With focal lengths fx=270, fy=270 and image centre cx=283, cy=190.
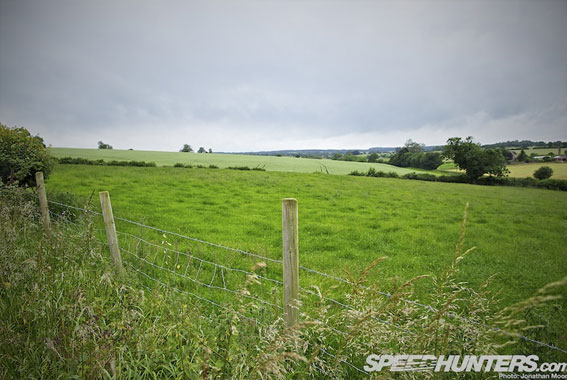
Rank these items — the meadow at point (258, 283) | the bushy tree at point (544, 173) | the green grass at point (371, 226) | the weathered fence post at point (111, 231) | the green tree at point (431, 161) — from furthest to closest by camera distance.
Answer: the green tree at point (431, 161), the bushy tree at point (544, 173), the green grass at point (371, 226), the weathered fence post at point (111, 231), the meadow at point (258, 283)

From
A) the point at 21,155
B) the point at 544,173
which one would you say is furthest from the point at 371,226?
the point at 544,173

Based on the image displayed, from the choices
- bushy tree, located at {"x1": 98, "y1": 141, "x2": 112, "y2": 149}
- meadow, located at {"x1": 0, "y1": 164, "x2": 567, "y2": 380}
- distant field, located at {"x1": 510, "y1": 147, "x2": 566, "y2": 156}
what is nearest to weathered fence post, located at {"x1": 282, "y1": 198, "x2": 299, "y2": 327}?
meadow, located at {"x1": 0, "y1": 164, "x2": 567, "y2": 380}

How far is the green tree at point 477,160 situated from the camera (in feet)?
126

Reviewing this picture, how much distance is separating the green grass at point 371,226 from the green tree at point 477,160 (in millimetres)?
21571

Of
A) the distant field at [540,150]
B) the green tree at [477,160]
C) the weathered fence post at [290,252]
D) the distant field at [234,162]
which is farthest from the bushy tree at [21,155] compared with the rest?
the distant field at [540,150]

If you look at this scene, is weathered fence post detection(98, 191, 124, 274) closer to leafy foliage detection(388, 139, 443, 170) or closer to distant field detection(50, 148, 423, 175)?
distant field detection(50, 148, 423, 175)

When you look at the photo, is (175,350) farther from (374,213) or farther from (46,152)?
(46,152)

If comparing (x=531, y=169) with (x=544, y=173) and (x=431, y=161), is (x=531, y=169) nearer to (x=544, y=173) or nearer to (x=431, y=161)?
(x=544, y=173)

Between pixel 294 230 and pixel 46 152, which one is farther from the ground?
pixel 46 152

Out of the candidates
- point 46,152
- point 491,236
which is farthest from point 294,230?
point 46,152

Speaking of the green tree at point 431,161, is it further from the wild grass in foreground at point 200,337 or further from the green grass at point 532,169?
the wild grass in foreground at point 200,337

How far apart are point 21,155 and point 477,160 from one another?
162 ft

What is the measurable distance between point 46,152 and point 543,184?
156 ft

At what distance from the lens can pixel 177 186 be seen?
1967 cm
